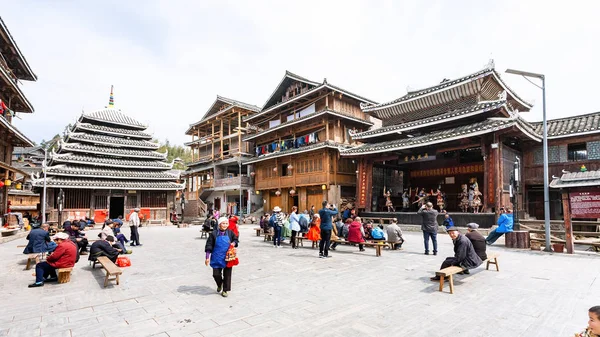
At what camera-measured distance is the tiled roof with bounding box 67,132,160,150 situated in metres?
27.0

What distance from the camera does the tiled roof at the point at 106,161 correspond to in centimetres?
2556

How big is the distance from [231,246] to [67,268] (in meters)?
4.15

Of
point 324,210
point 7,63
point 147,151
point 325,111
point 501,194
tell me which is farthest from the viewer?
point 147,151

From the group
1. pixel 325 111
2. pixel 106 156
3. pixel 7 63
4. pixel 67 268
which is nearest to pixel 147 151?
pixel 106 156

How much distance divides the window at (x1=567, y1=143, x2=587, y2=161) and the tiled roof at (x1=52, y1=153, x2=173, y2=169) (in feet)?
99.0

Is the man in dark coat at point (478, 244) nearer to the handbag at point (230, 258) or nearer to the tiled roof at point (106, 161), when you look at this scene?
the handbag at point (230, 258)

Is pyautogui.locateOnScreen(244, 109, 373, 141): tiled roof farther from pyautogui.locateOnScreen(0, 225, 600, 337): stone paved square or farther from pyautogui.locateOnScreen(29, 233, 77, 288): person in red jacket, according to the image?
pyautogui.locateOnScreen(29, 233, 77, 288): person in red jacket

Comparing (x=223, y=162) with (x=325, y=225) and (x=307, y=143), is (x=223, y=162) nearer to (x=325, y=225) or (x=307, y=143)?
(x=307, y=143)

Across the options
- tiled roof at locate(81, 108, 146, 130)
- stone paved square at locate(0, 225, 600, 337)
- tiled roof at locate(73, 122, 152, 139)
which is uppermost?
tiled roof at locate(81, 108, 146, 130)

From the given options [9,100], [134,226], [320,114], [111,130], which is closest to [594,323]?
[134,226]

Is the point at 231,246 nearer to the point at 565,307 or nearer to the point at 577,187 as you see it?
the point at 565,307

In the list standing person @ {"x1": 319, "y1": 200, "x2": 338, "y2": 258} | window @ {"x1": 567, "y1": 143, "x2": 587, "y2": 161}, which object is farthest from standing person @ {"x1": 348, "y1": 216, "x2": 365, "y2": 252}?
window @ {"x1": 567, "y1": 143, "x2": 587, "y2": 161}

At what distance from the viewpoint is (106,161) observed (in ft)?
90.6

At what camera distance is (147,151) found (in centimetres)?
3059
